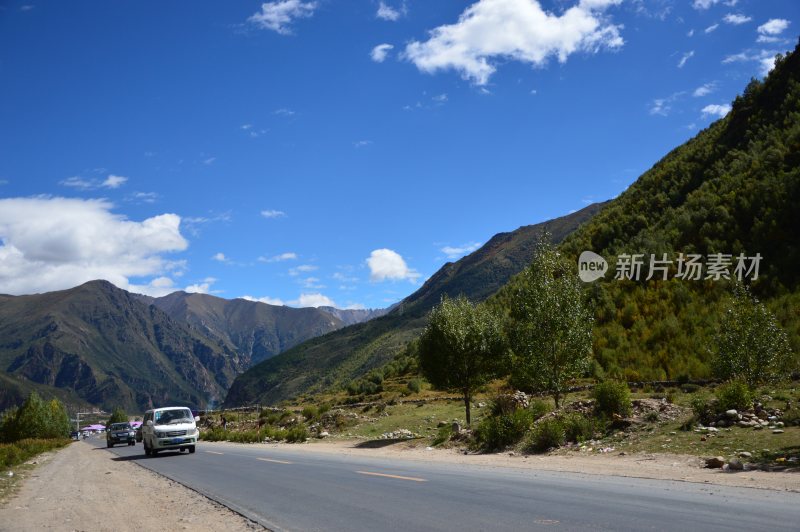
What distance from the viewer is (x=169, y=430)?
955 inches

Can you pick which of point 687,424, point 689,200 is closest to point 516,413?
point 687,424

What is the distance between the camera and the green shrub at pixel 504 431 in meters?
20.9

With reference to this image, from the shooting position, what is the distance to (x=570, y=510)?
8375mm

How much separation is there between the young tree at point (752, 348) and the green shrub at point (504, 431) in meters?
9.11

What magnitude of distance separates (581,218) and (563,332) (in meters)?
164

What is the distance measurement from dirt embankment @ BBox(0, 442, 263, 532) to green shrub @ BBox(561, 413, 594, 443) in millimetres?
12274

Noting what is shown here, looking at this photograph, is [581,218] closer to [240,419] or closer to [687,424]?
[240,419]

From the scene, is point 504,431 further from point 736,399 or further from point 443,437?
point 736,399

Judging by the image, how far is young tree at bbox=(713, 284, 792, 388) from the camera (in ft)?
75.5

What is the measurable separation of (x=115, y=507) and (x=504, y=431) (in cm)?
1339

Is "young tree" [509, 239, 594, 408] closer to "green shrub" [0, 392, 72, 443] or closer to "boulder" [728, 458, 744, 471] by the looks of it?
"boulder" [728, 458, 744, 471]

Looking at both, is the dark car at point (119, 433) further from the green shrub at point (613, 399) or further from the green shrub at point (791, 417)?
the green shrub at point (791, 417)

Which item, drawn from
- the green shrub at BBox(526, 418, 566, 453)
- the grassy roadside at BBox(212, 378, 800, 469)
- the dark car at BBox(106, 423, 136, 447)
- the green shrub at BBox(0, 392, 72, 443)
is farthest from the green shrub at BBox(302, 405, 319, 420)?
the green shrub at BBox(0, 392, 72, 443)

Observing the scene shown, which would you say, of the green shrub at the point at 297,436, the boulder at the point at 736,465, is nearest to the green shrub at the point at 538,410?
the boulder at the point at 736,465
